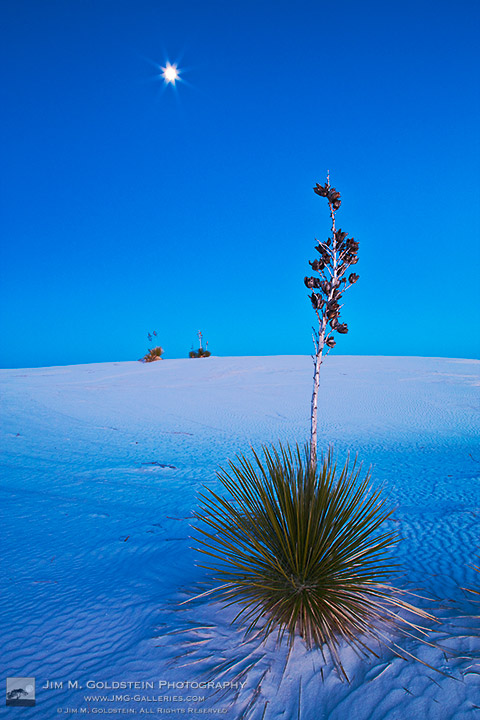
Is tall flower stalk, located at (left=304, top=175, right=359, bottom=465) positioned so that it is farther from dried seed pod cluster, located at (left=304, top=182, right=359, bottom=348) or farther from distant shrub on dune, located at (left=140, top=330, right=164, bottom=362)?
distant shrub on dune, located at (left=140, top=330, right=164, bottom=362)

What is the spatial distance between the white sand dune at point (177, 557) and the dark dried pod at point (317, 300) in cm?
202

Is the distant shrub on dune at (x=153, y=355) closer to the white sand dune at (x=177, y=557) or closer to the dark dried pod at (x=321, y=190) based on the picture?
the white sand dune at (x=177, y=557)

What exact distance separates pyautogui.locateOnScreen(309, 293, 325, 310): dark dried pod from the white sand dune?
2016 mm

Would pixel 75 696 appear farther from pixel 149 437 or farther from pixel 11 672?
pixel 149 437

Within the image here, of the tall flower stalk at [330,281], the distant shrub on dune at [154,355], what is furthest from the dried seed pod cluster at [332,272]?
the distant shrub on dune at [154,355]

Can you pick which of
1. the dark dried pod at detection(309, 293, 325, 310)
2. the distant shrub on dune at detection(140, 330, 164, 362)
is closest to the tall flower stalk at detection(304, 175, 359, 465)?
the dark dried pod at detection(309, 293, 325, 310)

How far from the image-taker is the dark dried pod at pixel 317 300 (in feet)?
8.90

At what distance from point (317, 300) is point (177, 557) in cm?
247

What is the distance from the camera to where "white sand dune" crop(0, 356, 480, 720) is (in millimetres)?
1859

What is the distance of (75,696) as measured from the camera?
1.90 meters

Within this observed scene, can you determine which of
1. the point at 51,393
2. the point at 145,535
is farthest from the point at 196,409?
the point at 145,535

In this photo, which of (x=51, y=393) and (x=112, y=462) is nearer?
(x=112, y=462)

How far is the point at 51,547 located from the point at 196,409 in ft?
22.6

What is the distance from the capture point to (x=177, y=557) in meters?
3.40
